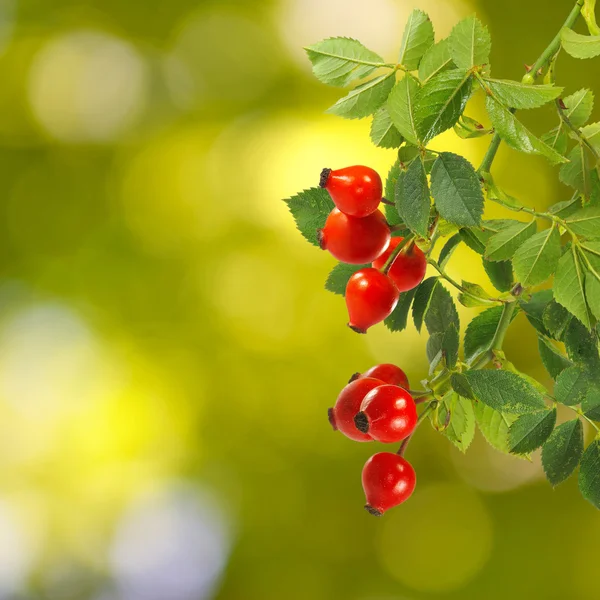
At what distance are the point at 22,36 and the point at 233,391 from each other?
130 centimetres

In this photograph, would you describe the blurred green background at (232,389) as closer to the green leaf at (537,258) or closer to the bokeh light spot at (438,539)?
the bokeh light spot at (438,539)

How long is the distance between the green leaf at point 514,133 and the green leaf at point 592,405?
132mm

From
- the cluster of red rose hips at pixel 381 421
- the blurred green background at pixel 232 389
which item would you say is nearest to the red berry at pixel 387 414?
the cluster of red rose hips at pixel 381 421

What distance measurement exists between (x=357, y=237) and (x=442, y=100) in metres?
0.09

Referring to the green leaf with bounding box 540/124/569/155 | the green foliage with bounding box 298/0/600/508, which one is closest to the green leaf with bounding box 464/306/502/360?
the green foliage with bounding box 298/0/600/508

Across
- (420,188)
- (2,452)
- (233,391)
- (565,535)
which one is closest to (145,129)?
(233,391)

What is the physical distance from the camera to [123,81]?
2.35 metres

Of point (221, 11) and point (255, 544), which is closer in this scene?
point (255, 544)

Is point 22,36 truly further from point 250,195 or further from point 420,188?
point 420,188

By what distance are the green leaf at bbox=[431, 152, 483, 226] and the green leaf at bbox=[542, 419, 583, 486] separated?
147 mm

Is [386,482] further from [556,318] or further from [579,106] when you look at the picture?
[579,106]

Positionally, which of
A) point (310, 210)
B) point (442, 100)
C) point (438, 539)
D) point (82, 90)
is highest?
point (442, 100)

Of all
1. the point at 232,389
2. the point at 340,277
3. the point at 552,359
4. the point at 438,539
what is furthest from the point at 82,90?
the point at 552,359

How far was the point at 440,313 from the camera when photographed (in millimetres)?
444
